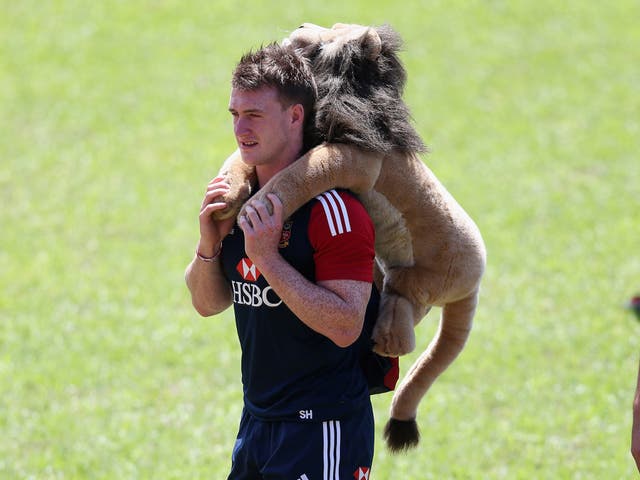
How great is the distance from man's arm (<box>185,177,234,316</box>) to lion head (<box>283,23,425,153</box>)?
0.41 m

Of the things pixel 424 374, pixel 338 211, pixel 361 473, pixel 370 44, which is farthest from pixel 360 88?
pixel 361 473

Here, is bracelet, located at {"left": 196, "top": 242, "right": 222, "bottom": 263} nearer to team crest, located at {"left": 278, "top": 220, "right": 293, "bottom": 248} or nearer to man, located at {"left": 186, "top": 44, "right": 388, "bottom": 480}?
man, located at {"left": 186, "top": 44, "right": 388, "bottom": 480}

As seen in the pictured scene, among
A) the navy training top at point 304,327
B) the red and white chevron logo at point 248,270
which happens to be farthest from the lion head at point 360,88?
the red and white chevron logo at point 248,270

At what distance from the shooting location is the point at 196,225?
9500 millimetres

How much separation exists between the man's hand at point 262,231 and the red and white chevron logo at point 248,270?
17 centimetres

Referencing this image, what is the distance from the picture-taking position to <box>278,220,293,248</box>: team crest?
308 cm

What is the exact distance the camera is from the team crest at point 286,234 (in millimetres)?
3078

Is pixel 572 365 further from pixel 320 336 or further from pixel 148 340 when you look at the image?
pixel 320 336

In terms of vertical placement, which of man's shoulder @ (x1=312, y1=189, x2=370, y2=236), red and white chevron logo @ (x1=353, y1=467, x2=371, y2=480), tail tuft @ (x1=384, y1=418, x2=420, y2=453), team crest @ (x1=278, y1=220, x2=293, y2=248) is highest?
man's shoulder @ (x1=312, y1=189, x2=370, y2=236)

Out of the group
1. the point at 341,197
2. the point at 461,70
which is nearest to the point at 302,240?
the point at 341,197

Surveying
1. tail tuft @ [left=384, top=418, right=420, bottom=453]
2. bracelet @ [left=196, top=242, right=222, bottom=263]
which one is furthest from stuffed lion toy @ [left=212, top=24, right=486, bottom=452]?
tail tuft @ [left=384, top=418, right=420, bottom=453]

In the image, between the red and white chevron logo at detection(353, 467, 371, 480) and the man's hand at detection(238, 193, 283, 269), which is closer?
the man's hand at detection(238, 193, 283, 269)

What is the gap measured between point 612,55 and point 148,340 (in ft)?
29.5

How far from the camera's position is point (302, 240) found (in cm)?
307
